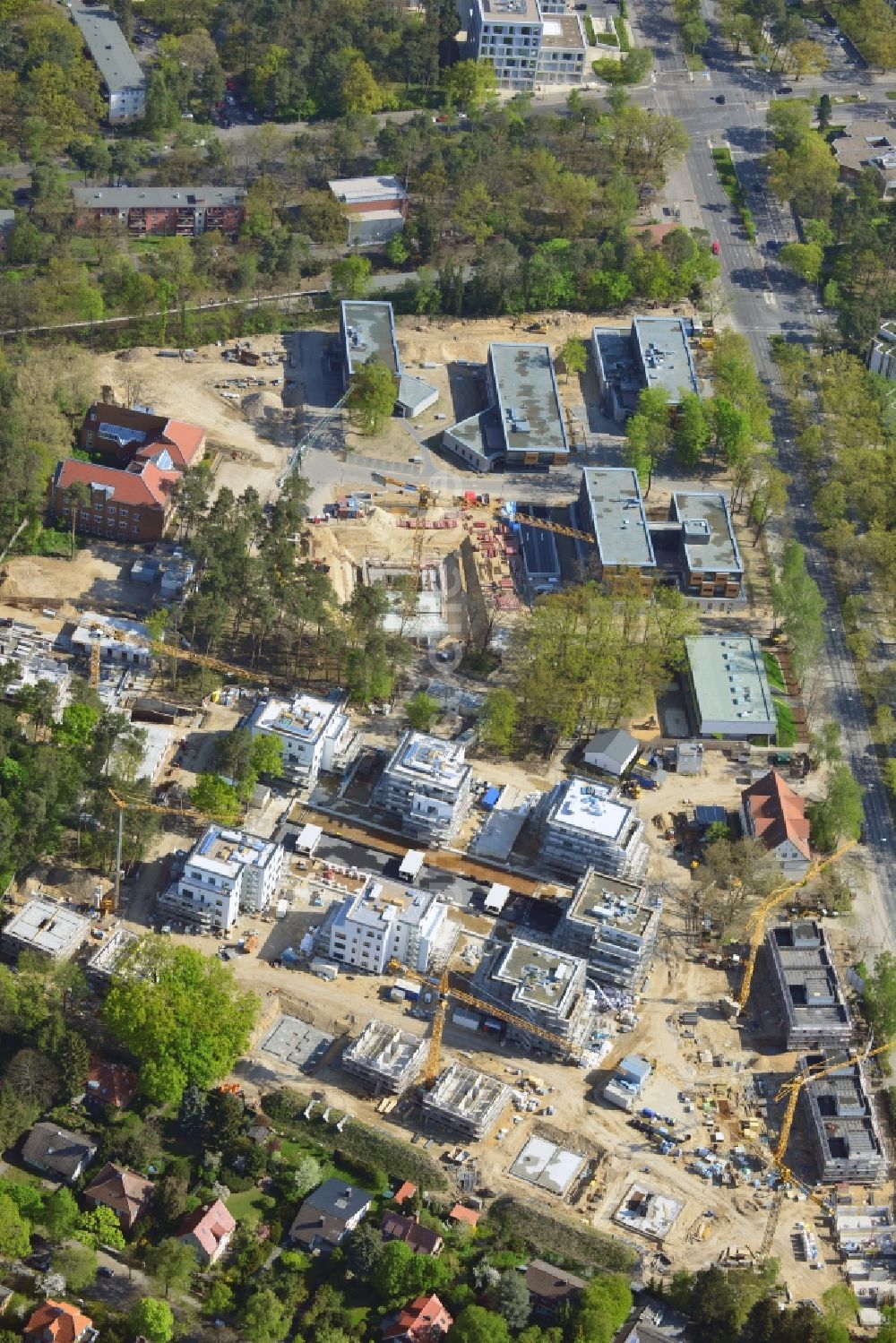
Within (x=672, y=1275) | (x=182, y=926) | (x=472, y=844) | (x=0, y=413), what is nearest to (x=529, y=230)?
(x=0, y=413)

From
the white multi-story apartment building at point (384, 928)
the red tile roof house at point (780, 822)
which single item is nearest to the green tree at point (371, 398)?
the red tile roof house at point (780, 822)

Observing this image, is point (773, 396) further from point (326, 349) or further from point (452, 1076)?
point (452, 1076)

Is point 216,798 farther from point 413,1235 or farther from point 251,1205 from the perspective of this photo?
point 413,1235

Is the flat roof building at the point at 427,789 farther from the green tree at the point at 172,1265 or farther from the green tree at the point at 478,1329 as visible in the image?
the green tree at the point at 478,1329

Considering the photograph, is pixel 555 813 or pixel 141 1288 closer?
pixel 141 1288

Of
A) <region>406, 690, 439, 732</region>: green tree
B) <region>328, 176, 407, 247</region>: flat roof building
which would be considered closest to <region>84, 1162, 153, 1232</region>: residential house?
<region>406, 690, 439, 732</region>: green tree

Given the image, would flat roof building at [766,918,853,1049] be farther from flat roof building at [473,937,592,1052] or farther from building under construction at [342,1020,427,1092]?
building under construction at [342,1020,427,1092]

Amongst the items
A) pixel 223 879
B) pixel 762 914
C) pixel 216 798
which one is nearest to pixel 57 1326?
pixel 223 879
